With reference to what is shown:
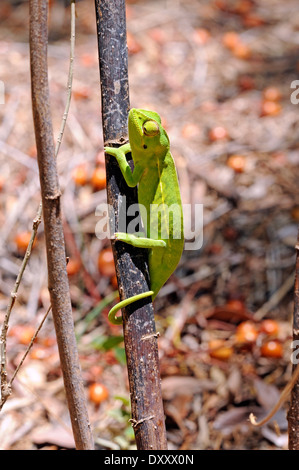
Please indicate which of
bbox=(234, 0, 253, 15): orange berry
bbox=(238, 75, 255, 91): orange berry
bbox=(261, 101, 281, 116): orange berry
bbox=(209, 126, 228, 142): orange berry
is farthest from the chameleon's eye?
bbox=(234, 0, 253, 15): orange berry

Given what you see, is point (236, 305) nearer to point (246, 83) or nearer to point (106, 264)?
point (106, 264)

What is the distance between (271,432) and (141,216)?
1320 mm

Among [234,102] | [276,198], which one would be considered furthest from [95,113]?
[276,198]

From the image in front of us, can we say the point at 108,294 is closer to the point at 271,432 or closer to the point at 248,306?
the point at 248,306

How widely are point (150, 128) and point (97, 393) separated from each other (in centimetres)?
151

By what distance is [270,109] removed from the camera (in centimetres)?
446

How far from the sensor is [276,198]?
374 centimetres

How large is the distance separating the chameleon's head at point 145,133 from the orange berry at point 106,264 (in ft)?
5.19

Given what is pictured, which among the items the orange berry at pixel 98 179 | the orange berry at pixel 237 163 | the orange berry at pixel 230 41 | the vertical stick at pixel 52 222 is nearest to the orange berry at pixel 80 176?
the orange berry at pixel 98 179

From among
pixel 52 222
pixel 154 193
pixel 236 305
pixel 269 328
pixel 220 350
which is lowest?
pixel 220 350

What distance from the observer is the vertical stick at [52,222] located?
3.90 feet

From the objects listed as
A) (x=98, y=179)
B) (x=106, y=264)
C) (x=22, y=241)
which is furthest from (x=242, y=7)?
(x=22, y=241)

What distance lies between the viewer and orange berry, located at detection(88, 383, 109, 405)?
257 cm
